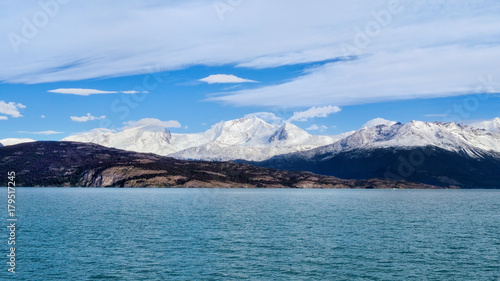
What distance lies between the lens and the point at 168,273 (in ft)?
229

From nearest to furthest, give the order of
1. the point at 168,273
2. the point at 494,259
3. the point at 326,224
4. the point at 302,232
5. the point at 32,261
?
the point at 168,273 → the point at 32,261 → the point at 494,259 → the point at 302,232 → the point at 326,224

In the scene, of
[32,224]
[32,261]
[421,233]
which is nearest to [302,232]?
[421,233]

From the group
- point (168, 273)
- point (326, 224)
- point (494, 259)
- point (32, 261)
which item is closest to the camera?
point (168, 273)

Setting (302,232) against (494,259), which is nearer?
(494,259)

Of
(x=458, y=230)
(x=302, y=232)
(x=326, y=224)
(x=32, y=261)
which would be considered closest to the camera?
(x=32, y=261)

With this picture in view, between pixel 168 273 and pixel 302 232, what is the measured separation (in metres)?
53.1

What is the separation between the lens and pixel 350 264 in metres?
77.2

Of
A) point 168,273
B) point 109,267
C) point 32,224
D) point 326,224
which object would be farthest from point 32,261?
point 326,224

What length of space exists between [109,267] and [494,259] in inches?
2764

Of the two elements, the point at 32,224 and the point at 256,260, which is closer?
the point at 256,260

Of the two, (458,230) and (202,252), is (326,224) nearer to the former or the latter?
(458,230)

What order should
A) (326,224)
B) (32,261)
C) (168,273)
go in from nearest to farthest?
(168,273) < (32,261) < (326,224)

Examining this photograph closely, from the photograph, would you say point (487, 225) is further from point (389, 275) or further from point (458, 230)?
point (389, 275)

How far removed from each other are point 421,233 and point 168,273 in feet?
247
